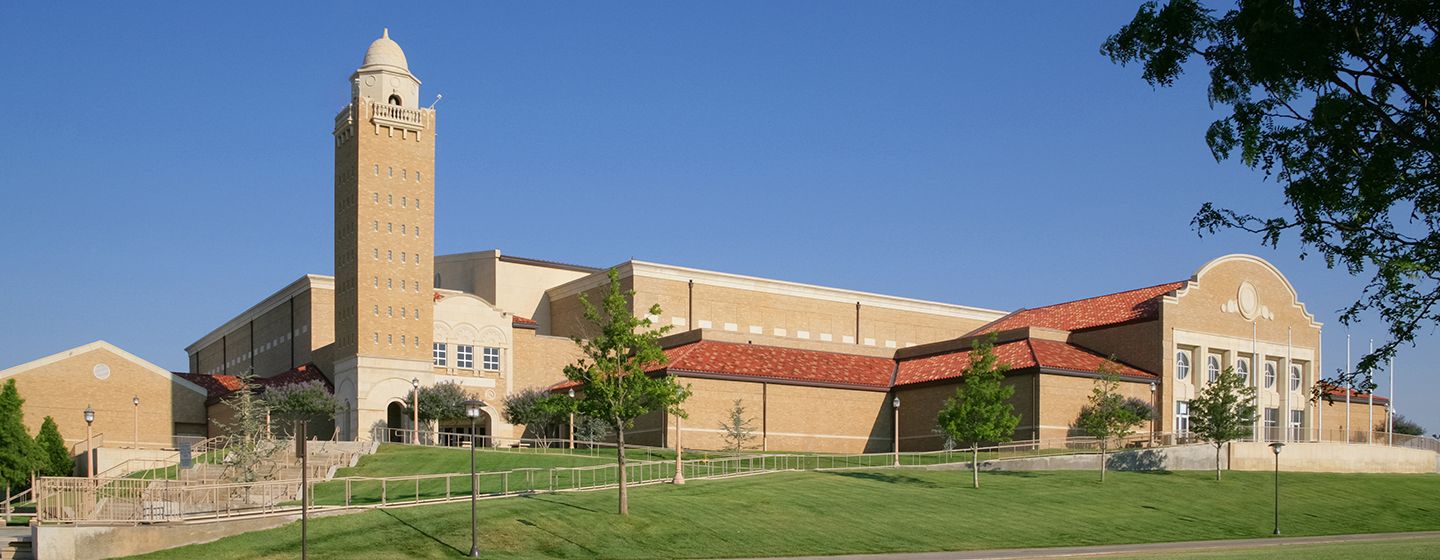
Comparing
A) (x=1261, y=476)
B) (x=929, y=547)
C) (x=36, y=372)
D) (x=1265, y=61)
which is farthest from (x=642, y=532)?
(x=36, y=372)

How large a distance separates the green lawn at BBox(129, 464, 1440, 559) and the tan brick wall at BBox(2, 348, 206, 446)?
3573 cm

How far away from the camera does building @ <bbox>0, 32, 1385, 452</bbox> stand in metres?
65.6

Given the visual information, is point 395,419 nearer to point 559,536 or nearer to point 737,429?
point 737,429

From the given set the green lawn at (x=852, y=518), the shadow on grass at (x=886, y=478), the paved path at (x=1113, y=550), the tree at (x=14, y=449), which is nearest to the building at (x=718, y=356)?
the tree at (x=14, y=449)

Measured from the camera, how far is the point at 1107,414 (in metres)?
54.1

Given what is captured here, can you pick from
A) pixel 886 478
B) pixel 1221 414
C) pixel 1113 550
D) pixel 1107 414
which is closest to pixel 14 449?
pixel 886 478

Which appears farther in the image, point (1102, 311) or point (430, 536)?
point (1102, 311)

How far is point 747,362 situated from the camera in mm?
67500

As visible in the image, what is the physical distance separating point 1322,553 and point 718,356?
39268mm

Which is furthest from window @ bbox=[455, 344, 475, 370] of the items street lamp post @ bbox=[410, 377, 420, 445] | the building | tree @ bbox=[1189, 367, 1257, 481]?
tree @ bbox=[1189, 367, 1257, 481]

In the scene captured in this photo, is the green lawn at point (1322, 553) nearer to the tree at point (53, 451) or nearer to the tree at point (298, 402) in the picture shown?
the tree at point (298, 402)

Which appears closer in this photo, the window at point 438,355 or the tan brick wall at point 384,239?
the tan brick wall at point 384,239

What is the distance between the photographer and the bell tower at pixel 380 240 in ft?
220

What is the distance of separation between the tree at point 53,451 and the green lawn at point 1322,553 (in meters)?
47.5
